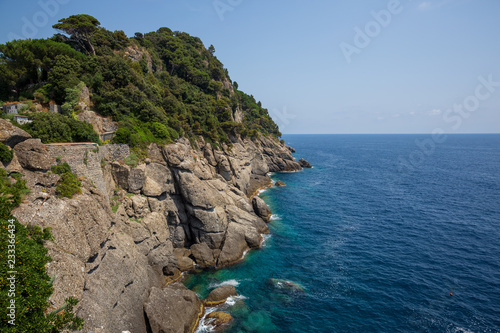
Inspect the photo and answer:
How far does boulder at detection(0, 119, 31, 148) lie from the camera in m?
19.2

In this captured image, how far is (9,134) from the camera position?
19531mm

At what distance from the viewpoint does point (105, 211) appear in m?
25.0

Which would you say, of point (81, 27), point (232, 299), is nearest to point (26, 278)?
point (232, 299)

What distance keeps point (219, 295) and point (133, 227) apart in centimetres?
1342

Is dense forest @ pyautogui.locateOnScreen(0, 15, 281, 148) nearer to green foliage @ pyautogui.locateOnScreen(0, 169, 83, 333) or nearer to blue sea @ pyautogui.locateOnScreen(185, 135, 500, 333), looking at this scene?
green foliage @ pyautogui.locateOnScreen(0, 169, 83, 333)

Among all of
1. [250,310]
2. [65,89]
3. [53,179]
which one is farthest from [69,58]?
[250,310]

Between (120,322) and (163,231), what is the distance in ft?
44.0

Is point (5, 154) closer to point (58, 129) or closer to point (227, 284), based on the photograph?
point (58, 129)

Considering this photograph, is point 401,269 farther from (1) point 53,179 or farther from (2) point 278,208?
(1) point 53,179

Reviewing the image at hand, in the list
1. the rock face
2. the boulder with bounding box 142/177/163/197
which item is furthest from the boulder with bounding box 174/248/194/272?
the boulder with bounding box 142/177/163/197

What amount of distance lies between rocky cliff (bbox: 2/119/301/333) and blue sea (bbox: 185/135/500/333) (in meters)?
3.64

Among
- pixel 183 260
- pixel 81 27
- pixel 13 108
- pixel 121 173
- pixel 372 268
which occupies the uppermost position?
pixel 81 27

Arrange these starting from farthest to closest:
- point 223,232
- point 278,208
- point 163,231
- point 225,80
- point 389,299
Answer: point 225,80
point 278,208
point 223,232
point 163,231
point 389,299

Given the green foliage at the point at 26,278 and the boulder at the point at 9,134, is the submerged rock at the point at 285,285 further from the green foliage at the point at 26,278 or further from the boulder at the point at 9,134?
the boulder at the point at 9,134
